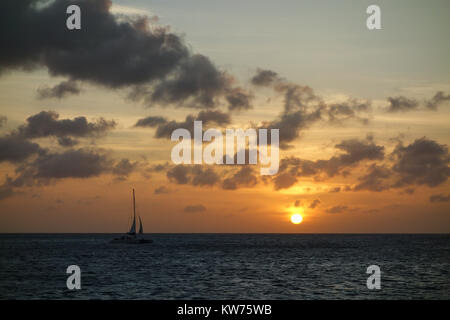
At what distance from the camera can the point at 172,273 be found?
243ft

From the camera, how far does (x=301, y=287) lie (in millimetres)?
57969
